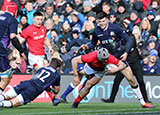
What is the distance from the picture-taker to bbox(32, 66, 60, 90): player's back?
11.2 m

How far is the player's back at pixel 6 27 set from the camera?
1148cm

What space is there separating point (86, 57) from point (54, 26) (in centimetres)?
872

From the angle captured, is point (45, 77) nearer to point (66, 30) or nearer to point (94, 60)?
point (94, 60)

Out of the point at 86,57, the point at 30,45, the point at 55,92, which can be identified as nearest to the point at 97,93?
the point at 30,45

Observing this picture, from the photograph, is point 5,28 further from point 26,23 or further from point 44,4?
point 44,4

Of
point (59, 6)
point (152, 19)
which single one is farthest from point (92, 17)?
point (152, 19)

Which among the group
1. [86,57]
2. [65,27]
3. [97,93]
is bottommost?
[97,93]

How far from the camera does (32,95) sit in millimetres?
11055

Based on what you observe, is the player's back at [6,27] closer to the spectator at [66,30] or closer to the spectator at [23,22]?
the spectator at [66,30]

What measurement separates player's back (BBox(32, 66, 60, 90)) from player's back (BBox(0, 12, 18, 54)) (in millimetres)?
995

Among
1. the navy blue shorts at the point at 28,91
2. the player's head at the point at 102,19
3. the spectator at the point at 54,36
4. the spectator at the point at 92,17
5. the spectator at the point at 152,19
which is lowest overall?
the spectator at the point at 54,36

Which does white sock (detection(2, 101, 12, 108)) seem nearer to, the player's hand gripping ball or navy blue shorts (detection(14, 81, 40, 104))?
navy blue shorts (detection(14, 81, 40, 104))

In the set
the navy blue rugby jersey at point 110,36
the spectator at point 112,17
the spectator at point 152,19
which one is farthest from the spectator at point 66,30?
the navy blue rugby jersey at point 110,36

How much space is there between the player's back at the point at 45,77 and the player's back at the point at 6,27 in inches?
39.2
